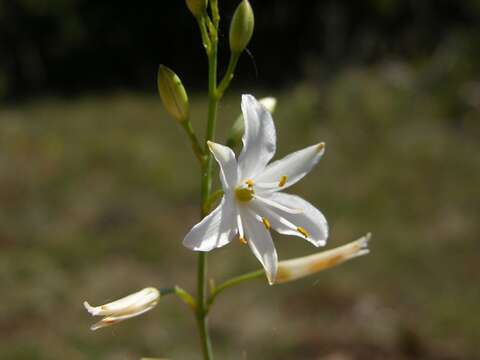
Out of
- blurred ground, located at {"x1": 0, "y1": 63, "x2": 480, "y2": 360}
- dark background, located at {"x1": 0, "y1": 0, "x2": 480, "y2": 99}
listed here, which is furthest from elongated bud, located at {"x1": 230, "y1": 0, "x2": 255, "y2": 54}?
dark background, located at {"x1": 0, "y1": 0, "x2": 480, "y2": 99}

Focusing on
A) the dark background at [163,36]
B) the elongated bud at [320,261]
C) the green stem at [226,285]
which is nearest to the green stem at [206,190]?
the green stem at [226,285]

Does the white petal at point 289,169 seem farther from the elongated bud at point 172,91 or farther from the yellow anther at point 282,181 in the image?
the elongated bud at point 172,91

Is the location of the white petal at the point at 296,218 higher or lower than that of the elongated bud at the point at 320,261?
higher

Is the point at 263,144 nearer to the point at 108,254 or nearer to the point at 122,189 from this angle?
the point at 108,254

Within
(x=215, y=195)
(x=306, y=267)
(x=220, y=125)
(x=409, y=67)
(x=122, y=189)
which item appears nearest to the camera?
(x=215, y=195)

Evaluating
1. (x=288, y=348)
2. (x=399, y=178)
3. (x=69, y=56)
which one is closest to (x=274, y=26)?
(x=69, y=56)

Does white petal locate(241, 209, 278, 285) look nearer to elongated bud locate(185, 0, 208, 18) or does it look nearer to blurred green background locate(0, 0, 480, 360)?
blurred green background locate(0, 0, 480, 360)
